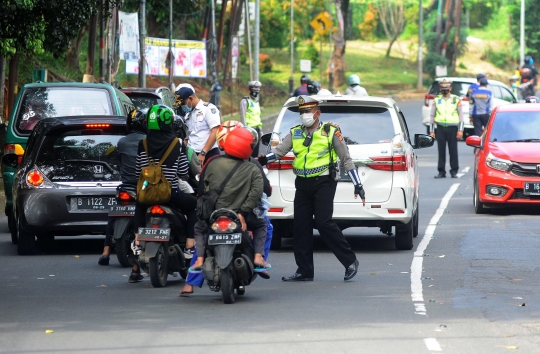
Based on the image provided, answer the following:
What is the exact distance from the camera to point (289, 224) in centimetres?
1400

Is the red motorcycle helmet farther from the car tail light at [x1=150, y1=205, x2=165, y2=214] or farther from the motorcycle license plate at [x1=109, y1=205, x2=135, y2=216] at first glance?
the motorcycle license plate at [x1=109, y1=205, x2=135, y2=216]

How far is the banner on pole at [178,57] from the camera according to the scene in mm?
33750

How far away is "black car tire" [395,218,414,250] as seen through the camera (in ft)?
44.3

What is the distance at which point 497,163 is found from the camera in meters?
17.6

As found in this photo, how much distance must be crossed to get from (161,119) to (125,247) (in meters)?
1.97

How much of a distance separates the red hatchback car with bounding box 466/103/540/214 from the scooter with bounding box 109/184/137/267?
7.11 meters

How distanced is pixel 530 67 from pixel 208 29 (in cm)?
1388

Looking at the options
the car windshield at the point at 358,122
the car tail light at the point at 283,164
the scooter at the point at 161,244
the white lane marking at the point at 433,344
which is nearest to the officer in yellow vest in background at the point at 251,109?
the car windshield at the point at 358,122

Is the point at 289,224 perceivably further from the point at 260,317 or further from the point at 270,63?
the point at 270,63

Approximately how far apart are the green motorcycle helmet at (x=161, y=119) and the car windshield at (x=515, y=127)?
8667 millimetres

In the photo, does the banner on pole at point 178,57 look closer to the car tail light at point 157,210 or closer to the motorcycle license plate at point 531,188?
the motorcycle license plate at point 531,188

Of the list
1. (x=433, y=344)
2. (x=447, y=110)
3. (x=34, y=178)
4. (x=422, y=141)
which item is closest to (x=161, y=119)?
(x=34, y=178)

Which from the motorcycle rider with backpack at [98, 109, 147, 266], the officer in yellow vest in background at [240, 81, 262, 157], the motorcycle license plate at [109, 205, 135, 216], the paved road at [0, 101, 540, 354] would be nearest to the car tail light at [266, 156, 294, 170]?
the paved road at [0, 101, 540, 354]

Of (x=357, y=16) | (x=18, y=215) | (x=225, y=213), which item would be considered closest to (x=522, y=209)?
(x=18, y=215)
